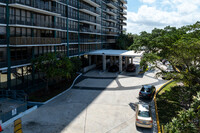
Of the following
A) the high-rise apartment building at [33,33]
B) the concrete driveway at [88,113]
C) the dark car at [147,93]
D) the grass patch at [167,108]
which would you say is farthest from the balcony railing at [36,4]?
the grass patch at [167,108]

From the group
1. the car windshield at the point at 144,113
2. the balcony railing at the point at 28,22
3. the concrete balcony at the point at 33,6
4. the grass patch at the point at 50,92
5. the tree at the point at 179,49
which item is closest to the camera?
the car windshield at the point at 144,113

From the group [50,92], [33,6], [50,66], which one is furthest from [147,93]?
[33,6]

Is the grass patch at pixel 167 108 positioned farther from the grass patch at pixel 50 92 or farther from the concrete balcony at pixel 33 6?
the concrete balcony at pixel 33 6

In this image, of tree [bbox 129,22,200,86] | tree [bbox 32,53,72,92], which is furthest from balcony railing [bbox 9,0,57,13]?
tree [bbox 129,22,200,86]

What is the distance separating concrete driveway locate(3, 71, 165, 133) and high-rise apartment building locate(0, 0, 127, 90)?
713 cm

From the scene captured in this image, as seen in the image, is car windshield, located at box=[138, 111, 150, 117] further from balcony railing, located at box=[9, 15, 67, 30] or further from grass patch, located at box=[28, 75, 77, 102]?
balcony railing, located at box=[9, 15, 67, 30]

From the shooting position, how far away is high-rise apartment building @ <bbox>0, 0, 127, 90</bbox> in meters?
22.1

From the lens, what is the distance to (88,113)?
60.0 ft

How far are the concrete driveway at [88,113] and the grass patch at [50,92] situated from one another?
1405 mm

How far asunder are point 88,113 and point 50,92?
9.39m

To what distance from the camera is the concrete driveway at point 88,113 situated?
49.6 feet

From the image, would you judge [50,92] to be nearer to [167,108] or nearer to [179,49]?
[167,108]

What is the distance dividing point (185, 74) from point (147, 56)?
4.86 metres

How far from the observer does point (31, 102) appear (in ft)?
69.6
